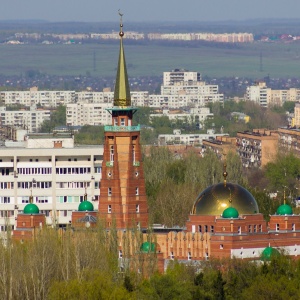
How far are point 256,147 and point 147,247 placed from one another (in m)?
65.2

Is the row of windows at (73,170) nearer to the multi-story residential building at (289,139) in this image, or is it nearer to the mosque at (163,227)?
the mosque at (163,227)

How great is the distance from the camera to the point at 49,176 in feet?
268

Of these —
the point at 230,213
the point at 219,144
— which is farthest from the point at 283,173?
the point at 230,213

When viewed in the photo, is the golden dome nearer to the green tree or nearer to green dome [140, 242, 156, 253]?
green dome [140, 242, 156, 253]

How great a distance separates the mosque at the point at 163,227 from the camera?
62.7m

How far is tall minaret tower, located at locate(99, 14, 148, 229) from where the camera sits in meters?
67.3

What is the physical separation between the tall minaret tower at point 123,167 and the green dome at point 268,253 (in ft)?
21.3

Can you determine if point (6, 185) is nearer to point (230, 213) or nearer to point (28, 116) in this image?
point (230, 213)

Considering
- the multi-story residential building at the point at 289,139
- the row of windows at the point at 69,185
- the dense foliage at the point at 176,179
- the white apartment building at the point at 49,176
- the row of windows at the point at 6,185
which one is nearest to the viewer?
the dense foliage at the point at 176,179

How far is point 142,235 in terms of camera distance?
60.3m

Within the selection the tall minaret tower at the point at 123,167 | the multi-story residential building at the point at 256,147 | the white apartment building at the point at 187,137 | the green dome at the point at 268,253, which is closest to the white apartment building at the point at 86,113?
the white apartment building at the point at 187,137

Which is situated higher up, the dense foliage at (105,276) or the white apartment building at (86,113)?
the white apartment building at (86,113)

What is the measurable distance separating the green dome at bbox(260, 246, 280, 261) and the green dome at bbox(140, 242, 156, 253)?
130 inches

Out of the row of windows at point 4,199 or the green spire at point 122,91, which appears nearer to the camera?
the green spire at point 122,91
